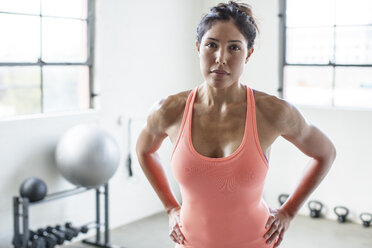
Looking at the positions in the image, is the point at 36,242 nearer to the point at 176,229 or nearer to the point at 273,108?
the point at 176,229

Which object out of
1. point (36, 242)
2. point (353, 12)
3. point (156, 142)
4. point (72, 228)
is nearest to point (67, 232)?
point (72, 228)

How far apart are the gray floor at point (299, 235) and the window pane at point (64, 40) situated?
116cm

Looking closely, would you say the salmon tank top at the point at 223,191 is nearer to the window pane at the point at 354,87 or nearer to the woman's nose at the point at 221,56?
the woman's nose at the point at 221,56

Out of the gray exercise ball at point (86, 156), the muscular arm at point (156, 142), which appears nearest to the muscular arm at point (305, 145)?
the muscular arm at point (156, 142)

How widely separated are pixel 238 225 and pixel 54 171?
7.04 feet

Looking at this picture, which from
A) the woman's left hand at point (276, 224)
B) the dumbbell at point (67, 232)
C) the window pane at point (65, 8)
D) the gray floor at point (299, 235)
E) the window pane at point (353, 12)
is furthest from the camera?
the window pane at point (353, 12)

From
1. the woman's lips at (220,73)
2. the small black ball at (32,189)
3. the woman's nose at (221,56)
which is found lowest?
the small black ball at (32,189)

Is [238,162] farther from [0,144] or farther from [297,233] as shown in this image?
[297,233]

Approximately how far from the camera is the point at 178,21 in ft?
13.2

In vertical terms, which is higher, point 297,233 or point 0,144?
point 0,144

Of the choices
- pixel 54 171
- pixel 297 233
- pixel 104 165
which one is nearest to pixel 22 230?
pixel 54 171

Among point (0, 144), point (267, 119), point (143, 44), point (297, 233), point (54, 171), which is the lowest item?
point (297, 233)

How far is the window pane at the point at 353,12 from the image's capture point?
3588 millimetres

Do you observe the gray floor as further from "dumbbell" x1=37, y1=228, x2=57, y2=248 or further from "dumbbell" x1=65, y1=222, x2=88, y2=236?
"dumbbell" x1=37, y1=228, x2=57, y2=248
